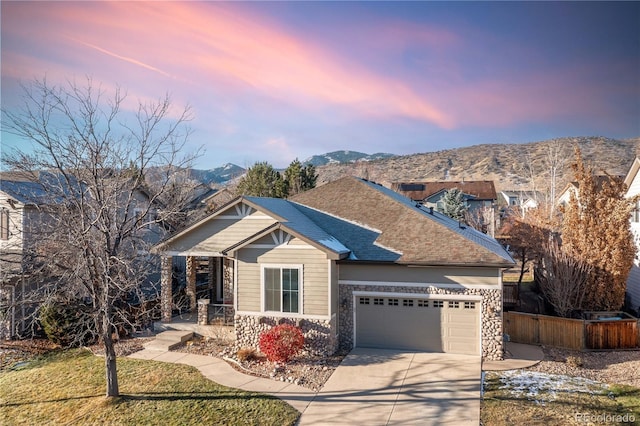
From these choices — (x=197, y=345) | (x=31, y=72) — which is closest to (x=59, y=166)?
(x=31, y=72)

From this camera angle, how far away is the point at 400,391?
34.7 ft

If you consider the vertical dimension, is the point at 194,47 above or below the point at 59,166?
above

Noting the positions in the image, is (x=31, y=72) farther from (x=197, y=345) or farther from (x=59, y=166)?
(x=197, y=345)

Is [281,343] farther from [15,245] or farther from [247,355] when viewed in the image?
[15,245]

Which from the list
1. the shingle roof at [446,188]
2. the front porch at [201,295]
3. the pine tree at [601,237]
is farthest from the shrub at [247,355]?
Result: the shingle roof at [446,188]

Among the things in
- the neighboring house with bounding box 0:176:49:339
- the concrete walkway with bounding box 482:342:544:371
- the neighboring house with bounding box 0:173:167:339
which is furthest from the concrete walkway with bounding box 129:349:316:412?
the neighboring house with bounding box 0:176:49:339

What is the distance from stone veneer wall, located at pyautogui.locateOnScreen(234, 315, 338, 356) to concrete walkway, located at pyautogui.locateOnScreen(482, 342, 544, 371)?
4745mm

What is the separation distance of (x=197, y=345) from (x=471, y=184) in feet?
162

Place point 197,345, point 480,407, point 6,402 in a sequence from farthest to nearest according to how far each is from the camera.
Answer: point 197,345
point 6,402
point 480,407

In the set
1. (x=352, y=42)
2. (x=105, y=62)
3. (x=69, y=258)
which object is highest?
(x=352, y=42)

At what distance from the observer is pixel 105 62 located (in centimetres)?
1320

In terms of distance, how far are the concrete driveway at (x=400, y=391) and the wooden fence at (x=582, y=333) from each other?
3563 mm

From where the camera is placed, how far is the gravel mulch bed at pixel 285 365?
11.5 m


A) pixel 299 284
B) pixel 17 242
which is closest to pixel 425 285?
pixel 299 284
